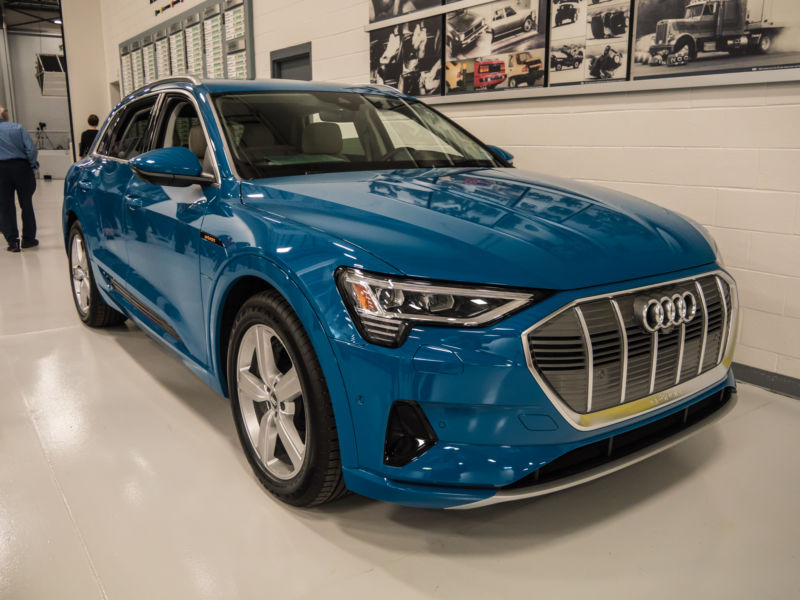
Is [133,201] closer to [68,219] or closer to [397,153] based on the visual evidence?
[397,153]

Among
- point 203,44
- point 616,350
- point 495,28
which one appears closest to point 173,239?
point 616,350

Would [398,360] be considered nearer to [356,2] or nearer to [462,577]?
[462,577]

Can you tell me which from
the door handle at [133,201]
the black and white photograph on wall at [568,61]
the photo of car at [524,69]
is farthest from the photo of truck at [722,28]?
the door handle at [133,201]

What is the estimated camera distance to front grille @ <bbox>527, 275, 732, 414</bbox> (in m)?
1.52

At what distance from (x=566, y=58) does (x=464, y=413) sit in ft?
9.27

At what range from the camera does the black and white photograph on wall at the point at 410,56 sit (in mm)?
4594

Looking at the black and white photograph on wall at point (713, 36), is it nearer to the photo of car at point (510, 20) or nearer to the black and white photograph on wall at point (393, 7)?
the photo of car at point (510, 20)

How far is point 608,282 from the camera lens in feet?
5.31

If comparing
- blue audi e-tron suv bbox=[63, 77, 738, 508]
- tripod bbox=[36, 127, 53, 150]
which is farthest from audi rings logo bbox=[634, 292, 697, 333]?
tripod bbox=[36, 127, 53, 150]

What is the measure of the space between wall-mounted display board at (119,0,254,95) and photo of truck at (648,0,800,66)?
365 cm

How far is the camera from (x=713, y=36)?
2.96 m

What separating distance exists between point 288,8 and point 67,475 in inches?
204

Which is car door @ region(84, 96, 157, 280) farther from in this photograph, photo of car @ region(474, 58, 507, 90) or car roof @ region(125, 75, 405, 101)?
photo of car @ region(474, 58, 507, 90)

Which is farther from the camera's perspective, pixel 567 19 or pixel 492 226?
pixel 567 19
